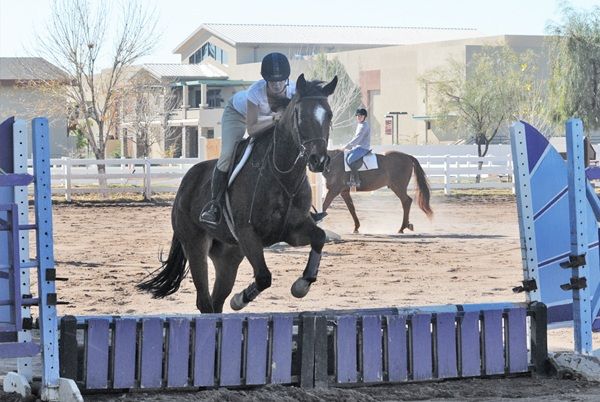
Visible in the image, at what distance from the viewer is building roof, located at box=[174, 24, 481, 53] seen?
95.1m

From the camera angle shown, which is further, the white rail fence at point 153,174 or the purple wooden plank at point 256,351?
the white rail fence at point 153,174

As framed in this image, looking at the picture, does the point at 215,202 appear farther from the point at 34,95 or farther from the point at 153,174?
the point at 34,95

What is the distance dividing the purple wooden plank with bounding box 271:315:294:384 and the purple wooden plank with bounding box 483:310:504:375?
4.35ft

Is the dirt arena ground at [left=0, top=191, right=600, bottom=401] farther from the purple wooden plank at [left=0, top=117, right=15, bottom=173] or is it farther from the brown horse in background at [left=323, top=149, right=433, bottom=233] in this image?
the purple wooden plank at [left=0, top=117, right=15, bottom=173]

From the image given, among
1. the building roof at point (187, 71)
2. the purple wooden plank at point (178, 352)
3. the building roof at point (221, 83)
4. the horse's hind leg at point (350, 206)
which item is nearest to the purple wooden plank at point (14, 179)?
the purple wooden plank at point (178, 352)

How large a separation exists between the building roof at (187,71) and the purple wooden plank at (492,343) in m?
72.7

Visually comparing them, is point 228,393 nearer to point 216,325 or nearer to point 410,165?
point 216,325

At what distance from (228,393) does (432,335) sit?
1.44m

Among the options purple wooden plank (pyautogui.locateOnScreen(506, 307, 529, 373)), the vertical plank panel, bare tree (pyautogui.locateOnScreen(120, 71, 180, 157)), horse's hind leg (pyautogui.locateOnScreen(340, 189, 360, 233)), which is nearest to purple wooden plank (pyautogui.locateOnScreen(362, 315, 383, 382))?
the vertical plank panel

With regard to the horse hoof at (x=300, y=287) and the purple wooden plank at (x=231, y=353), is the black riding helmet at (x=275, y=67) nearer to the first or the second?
the horse hoof at (x=300, y=287)

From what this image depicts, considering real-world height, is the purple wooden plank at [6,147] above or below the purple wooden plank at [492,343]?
above

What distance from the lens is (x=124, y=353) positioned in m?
7.33

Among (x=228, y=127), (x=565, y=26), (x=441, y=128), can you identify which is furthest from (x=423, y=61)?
(x=228, y=127)

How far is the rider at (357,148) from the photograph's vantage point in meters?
22.6
